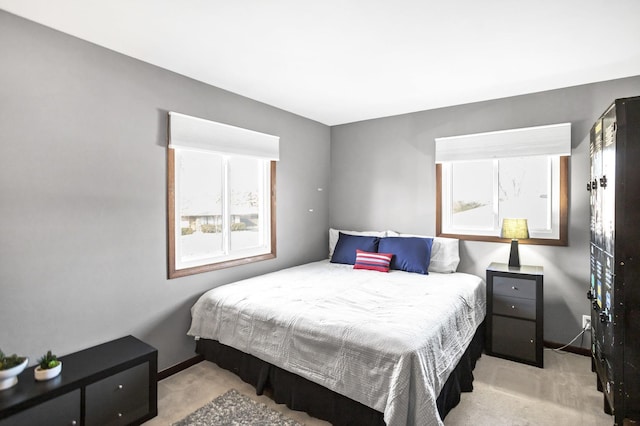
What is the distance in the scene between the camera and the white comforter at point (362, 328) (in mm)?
1720

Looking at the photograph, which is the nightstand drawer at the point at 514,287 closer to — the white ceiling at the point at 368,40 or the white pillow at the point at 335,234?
the white pillow at the point at 335,234

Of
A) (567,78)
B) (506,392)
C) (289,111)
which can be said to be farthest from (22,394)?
(567,78)

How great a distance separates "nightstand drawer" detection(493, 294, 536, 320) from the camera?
9.20ft

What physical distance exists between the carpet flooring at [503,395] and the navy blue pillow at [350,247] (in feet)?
5.09

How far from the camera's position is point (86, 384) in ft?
6.08

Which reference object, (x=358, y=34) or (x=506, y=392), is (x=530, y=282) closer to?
(x=506, y=392)

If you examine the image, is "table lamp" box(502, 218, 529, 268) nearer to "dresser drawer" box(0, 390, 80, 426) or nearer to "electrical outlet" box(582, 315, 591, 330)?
"electrical outlet" box(582, 315, 591, 330)

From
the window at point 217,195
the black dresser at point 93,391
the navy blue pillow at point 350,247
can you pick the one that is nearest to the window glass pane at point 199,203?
the window at point 217,195

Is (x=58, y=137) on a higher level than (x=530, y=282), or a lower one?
higher

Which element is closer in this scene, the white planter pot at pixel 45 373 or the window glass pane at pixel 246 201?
the white planter pot at pixel 45 373

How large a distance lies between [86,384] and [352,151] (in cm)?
360

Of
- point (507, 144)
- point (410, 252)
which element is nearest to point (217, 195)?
point (410, 252)

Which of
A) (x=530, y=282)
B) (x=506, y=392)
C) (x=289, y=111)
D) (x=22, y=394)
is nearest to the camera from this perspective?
(x=22, y=394)

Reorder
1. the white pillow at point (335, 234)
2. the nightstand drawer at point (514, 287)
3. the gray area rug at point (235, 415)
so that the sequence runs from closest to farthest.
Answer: the gray area rug at point (235, 415)
the nightstand drawer at point (514, 287)
the white pillow at point (335, 234)
